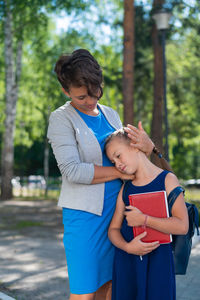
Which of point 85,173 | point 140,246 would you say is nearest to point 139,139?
point 85,173

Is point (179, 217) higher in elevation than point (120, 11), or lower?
lower

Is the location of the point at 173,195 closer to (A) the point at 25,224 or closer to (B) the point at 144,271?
(B) the point at 144,271

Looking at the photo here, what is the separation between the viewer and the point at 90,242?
256cm

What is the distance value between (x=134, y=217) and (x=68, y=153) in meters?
0.49

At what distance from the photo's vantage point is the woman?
2410 mm

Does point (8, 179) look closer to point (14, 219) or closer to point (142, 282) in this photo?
point (14, 219)

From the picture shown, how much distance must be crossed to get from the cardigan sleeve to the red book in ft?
0.90

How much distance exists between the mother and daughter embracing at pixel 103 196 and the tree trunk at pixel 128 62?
32.7ft

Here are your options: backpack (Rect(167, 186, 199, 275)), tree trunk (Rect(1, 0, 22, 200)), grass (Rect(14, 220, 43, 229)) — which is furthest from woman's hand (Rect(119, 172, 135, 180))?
tree trunk (Rect(1, 0, 22, 200))

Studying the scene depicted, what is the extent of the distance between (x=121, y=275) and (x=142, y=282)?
131 mm

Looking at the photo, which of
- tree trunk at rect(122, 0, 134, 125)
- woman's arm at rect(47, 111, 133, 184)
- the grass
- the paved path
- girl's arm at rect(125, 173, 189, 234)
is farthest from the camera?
tree trunk at rect(122, 0, 134, 125)

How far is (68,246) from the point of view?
2.59 m

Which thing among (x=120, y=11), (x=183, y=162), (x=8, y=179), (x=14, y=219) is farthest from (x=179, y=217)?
(x=183, y=162)

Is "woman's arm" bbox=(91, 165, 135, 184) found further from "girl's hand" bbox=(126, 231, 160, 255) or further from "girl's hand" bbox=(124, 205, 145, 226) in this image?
"girl's hand" bbox=(126, 231, 160, 255)
